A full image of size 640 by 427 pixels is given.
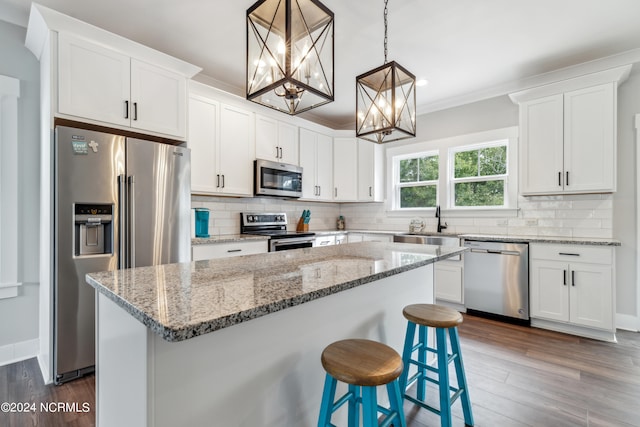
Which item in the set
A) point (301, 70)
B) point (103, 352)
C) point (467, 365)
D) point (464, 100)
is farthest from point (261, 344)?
point (464, 100)

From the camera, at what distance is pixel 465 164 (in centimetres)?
408

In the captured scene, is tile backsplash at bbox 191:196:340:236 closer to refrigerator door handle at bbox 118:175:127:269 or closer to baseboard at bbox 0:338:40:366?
refrigerator door handle at bbox 118:175:127:269

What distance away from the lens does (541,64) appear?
10.4 feet

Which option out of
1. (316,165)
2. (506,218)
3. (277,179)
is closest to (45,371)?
(277,179)

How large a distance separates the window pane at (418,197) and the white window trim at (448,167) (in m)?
0.11

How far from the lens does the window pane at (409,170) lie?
15.0 ft

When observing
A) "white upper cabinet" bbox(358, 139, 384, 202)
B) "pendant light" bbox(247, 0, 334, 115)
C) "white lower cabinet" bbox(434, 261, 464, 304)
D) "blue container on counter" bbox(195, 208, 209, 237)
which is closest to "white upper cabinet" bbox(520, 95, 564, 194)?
"white lower cabinet" bbox(434, 261, 464, 304)

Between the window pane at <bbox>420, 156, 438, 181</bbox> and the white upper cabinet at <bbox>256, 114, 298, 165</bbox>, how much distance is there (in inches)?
72.8

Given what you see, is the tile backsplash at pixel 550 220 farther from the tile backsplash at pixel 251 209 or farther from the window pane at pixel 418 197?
the tile backsplash at pixel 251 209

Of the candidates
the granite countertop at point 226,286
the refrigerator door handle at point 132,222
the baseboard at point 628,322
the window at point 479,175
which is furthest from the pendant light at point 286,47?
the baseboard at point 628,322

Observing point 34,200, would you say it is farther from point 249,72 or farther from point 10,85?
point 249,72

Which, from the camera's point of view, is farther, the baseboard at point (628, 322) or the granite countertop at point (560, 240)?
the baseboard at point (628, 322)

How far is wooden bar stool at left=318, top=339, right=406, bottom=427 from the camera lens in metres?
1.04

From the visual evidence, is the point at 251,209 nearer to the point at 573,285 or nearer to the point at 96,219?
the point at 96,219
